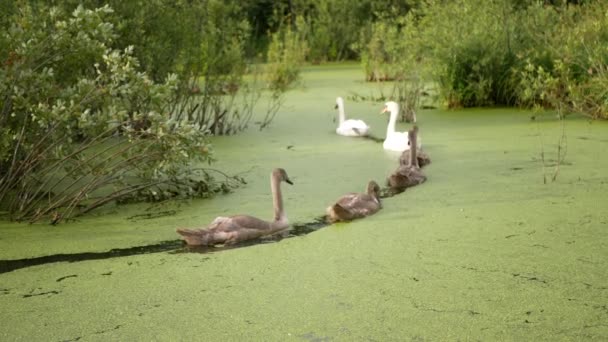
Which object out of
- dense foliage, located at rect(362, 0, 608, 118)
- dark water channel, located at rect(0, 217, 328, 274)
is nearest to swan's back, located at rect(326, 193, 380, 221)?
dark water channel, located at rect(0, 217, 328, 274)

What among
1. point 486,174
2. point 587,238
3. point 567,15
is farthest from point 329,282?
point 567,15

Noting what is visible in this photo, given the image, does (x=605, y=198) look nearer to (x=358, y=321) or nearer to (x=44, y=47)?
(x=358, y=321)

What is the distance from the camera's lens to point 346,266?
418 centimetres

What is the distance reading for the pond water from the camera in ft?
11.3

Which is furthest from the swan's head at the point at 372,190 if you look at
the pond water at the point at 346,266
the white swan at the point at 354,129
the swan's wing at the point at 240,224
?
the white swan at the point at 354,129

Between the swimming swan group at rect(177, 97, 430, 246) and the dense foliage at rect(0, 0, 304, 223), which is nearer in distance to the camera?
the swimming swan group at rect(177, 97, 430, 246)

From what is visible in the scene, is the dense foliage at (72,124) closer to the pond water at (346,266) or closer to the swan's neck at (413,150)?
the pond water at (346,266)

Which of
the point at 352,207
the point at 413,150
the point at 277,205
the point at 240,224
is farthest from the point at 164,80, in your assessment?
the point at 240,224

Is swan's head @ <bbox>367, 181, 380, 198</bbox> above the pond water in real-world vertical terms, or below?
above

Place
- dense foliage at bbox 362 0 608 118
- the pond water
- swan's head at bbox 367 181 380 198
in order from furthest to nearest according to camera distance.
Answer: dense foliage at bbox 362 0 608 118 → swan's head at bbox 367 181 380 198 → the pond water

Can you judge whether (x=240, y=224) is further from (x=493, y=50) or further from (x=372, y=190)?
(x=493, y=50)

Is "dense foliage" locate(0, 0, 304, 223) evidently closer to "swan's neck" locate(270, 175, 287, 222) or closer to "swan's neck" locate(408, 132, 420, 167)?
"swan's neck" locate(270, 175, 287, 222)

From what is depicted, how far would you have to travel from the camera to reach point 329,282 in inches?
155

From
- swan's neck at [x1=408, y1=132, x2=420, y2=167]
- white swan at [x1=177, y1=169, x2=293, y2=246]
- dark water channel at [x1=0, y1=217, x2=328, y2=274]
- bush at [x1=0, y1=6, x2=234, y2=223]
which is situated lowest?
dark water channel at [x1=0, y1=217, x2=328, y2=274]
